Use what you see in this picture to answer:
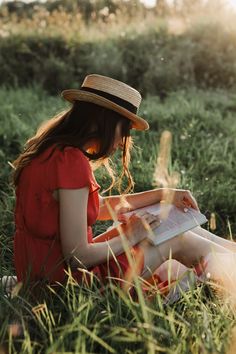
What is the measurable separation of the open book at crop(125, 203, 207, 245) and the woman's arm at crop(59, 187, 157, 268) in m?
0.17

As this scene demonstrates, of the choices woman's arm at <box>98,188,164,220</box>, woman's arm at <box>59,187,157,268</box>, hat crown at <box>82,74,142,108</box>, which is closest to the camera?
woman's arm at <box>59,187,157,268</box>

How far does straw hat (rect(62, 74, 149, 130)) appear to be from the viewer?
100.0 inches

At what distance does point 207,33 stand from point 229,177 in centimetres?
455

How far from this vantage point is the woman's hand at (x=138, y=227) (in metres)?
2.67

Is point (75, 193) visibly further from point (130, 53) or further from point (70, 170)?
point (130, 53)

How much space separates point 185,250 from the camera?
2910mm

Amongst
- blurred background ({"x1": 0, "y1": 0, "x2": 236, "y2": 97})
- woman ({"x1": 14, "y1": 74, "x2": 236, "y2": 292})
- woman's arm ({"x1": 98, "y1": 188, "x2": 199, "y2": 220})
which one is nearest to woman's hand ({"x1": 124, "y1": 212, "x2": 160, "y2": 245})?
woman ({"x1": 14, "y1": 74, "x2": 236, "y2": 292})

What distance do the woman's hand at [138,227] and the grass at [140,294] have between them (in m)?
0.24

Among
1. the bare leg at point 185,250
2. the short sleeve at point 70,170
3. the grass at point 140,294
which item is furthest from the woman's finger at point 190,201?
the short sleeve at point 70,170

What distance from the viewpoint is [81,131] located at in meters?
2.54

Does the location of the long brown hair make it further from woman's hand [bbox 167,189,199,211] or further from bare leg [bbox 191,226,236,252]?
bare leg [bbox 191,226,236,252]

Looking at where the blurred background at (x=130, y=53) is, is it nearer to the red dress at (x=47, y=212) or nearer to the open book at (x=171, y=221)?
the open book at (x=171, y=221)

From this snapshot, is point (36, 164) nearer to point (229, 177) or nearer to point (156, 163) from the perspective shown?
point (156, 163)

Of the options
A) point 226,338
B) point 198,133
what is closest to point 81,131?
point 226,338
